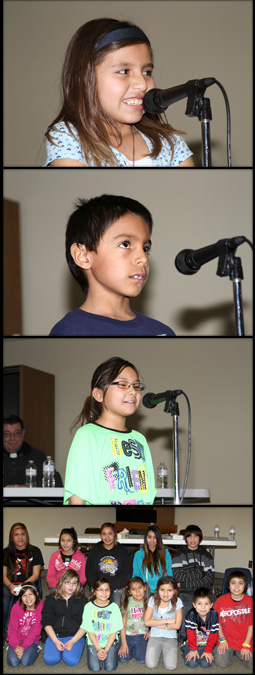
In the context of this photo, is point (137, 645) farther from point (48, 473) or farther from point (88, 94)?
point (88, 94)

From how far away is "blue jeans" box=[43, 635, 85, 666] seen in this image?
2.58 m

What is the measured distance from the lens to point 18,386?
3453 mm

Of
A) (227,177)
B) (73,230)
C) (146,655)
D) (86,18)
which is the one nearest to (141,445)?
(73,230)

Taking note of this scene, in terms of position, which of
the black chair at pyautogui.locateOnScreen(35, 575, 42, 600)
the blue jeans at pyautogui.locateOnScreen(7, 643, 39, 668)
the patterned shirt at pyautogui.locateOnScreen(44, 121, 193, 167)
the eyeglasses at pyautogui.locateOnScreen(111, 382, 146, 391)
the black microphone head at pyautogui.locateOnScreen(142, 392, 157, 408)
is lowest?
the blue jeans at pyautogui.locateOnScreen(7, 643, 39, 668)

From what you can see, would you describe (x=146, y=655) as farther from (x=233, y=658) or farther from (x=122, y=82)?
(x=122, y=82)

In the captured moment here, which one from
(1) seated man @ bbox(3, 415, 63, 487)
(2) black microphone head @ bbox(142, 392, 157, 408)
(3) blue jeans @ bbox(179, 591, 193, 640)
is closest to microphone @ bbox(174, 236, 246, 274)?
(2) black microphone head @ bbox(142, 392, 157, 408)

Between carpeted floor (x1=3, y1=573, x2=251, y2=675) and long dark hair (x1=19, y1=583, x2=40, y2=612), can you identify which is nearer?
carpeted floor (x1=3, y1=573, x2=251, y2=675)

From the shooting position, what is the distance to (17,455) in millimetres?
2955

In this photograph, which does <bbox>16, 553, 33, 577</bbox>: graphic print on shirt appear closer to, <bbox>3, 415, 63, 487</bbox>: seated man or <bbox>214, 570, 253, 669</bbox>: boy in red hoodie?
<bbox>3, 415, 63, 487</bbox>: seated man

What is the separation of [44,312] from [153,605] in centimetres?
110

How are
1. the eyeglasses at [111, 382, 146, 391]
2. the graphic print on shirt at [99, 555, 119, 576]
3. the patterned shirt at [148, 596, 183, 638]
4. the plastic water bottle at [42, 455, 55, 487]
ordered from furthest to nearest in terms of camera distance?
1. the plastic water bottle at [42, 455, 55, 487]
2. the graphic print on shirt at [99, 555, 119, 576]
3. the patterned shirt at [148, 596, 183, 638]
4. the eyeglasses at [111, 382, 146, 391]

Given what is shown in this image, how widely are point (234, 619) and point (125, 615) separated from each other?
34 cm

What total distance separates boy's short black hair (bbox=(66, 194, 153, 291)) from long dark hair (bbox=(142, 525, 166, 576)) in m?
0.98

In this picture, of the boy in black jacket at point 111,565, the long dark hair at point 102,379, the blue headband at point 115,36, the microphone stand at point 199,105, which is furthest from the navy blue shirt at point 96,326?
the boy in black jacket at point 111,565
